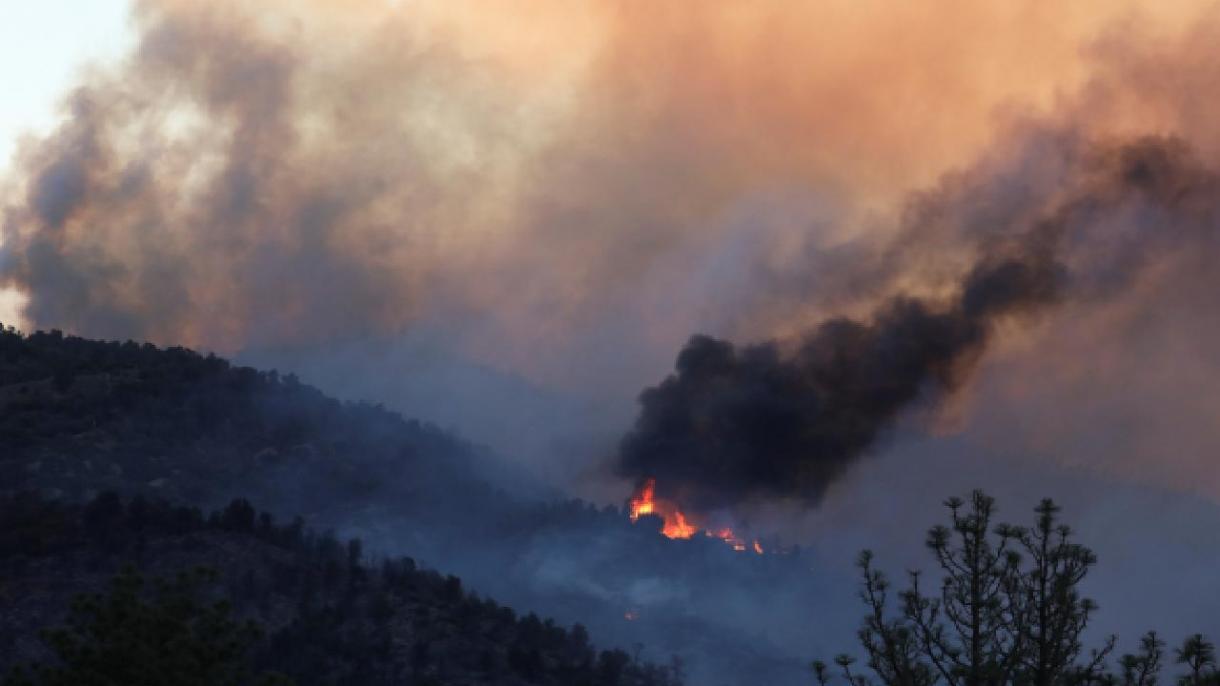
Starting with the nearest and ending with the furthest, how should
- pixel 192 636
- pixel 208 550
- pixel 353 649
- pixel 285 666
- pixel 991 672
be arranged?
pixel 991 672, pixel 192 636, pixel 285 666, pixel 353 649, pixel 208 550

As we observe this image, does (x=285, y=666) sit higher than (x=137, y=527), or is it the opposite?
(x=137, y=527)

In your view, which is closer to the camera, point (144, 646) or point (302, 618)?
point (144, 646)

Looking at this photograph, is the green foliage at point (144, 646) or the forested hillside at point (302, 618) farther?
the forested hillside at point (302, 618)

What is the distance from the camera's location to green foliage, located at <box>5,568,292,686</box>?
53.7 m

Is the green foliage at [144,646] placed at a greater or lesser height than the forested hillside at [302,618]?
lesser

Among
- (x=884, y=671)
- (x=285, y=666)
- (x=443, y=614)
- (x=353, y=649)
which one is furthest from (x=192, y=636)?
(x=443, y=614)

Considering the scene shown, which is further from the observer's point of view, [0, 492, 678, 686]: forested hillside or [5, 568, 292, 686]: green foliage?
[0, 492, 678, 686]: forested hillside

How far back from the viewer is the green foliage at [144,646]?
53.7 metres

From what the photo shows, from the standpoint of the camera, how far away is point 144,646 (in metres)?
54.4

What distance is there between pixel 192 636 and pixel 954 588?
Result: 3371cm

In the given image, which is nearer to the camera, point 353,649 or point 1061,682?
point 1061,682

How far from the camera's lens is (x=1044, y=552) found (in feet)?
120

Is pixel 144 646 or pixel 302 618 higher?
pixel 302 618

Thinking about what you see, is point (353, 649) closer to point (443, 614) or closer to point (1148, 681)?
point (443, 614)
